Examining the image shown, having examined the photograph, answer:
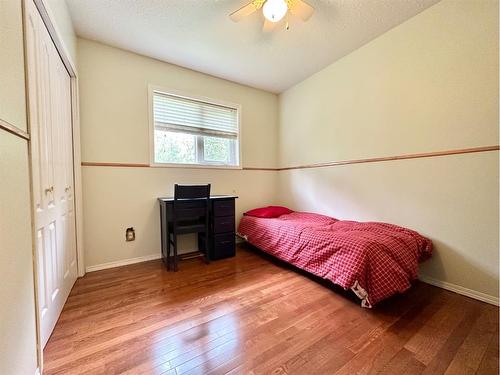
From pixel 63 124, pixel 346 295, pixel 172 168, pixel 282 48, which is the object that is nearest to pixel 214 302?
pixel 346 295

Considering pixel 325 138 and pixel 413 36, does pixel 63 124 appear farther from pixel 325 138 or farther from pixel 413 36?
pixel 413 36

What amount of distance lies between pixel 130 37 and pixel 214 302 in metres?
2.70

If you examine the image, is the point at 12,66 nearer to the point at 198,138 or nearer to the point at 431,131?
the point at 198,138

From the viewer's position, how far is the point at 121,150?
2.38 m

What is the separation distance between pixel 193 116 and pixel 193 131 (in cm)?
21

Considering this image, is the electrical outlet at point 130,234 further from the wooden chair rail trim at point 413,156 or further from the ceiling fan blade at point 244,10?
the wooden chair rail trim at point 413,156

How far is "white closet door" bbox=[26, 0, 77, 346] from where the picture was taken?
43.7 inches

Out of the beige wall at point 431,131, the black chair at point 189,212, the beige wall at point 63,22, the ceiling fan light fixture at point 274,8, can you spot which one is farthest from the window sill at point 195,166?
the ceiling fan light fixture at point 274,8

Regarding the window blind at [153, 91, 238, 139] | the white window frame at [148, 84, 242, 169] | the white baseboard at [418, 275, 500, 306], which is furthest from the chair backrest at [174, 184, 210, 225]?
the white baseboard at [418, 275, 500, 306]

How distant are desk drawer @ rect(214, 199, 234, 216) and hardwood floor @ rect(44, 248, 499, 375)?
85 centimetres

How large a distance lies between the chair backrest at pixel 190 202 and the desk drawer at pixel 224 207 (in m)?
0.16

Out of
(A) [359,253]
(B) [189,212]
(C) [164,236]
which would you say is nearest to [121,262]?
(C) [164,236]

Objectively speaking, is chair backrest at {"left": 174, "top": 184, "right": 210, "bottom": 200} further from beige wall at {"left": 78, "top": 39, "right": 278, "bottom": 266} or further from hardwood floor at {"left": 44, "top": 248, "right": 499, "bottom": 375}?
hardwood floor at {"left": 44, "top": 248, "right": 499, "bottom": 375}

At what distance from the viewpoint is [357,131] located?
2.48 meters
